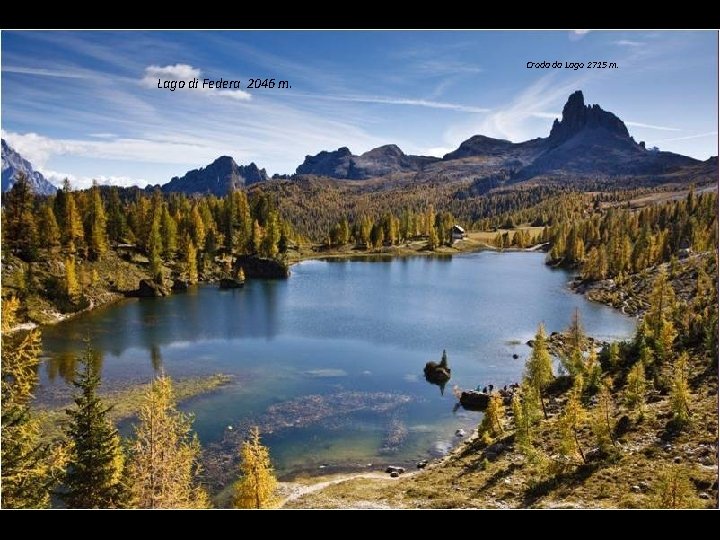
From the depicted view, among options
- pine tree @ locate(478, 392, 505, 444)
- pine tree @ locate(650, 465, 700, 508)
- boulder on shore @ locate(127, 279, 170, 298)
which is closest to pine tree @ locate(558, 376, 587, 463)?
pine tree @ locate(478, 392, 505, 444)

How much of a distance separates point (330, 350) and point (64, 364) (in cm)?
2686

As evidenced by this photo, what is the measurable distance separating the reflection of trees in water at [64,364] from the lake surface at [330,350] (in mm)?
263

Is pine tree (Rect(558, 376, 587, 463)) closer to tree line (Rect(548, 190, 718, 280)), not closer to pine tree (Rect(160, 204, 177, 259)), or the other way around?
tree line (Rect(548, 190, 718, 280))

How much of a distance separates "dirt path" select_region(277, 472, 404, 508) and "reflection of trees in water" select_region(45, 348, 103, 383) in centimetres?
2749

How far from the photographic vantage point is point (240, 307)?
87.5 metres

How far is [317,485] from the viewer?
3312 centimetres

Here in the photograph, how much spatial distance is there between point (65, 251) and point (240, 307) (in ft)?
104

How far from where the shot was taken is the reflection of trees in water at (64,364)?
50400mm

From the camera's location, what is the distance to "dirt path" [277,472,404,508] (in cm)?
3082

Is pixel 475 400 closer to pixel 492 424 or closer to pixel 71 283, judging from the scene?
pixel 492 424

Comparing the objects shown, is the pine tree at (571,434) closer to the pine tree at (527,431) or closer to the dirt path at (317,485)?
the pine tree at (527,431)

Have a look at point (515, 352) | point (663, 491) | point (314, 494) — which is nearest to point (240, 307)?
point (515, 352)
